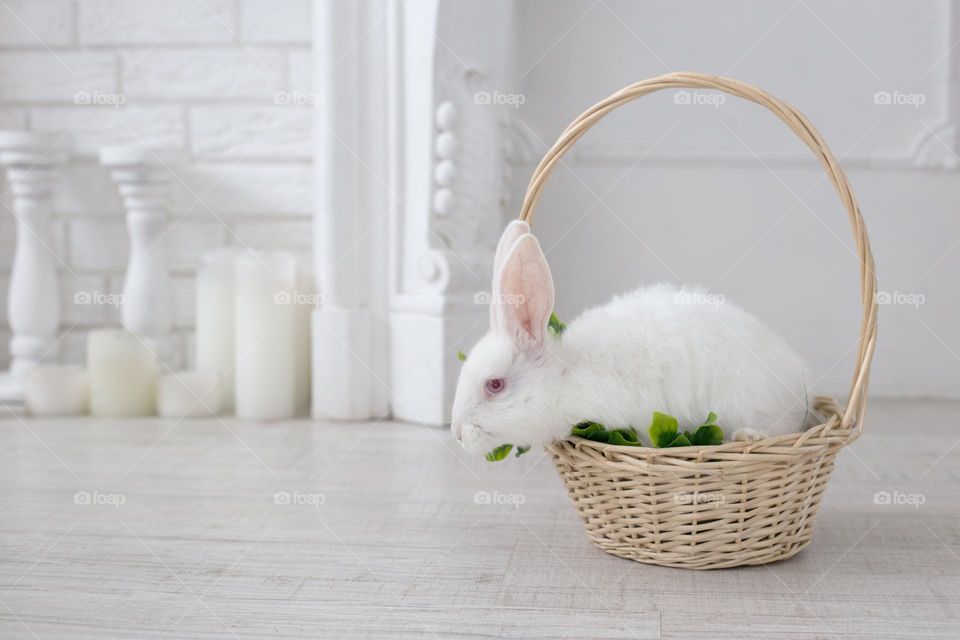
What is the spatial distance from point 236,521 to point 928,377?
70.0 inches

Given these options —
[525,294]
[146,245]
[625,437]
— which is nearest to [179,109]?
[146,245]

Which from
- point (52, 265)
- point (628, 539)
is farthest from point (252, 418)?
point (628, 539)

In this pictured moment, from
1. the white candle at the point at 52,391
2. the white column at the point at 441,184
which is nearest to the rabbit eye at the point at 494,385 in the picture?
the white column at the point at 441,184

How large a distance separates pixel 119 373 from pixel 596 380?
1.45 m

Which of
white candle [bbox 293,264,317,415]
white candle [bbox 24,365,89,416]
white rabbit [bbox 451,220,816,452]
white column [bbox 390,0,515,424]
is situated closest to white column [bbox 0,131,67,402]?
white candle [bbox 24,365,89,416]

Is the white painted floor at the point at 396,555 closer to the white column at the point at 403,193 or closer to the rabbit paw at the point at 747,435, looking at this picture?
the rabbit paw at the point at 747,435

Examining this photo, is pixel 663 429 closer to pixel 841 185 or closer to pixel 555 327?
pixel 555 327

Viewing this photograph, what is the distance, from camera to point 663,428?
1167mm

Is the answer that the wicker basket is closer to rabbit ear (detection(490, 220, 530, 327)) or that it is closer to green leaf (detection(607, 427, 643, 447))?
green leaf (detection(607, 427, 643, 447))

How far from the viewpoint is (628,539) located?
124 cm

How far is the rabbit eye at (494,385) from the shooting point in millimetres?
1222

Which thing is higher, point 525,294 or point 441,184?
point 441,184

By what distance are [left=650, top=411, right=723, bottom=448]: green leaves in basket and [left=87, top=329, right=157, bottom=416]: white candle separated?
1497 mm

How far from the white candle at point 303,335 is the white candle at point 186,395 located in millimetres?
201
